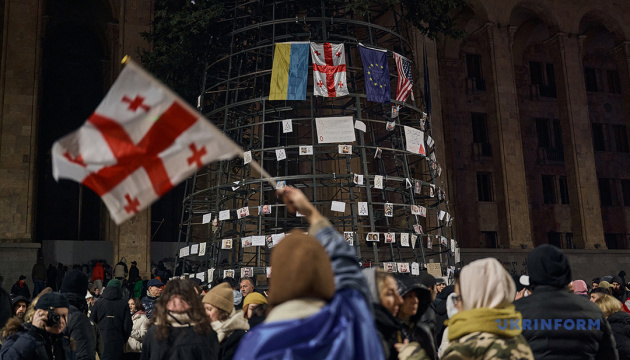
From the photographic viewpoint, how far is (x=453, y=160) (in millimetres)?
36562

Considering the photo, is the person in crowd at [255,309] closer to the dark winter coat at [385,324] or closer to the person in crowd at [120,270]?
the dark winter coat at [385,324]

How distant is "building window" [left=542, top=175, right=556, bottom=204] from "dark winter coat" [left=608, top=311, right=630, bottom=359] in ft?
110

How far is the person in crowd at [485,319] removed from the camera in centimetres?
346

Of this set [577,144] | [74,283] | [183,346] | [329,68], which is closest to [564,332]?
[183,346]

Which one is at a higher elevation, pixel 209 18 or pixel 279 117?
pixel 209 18

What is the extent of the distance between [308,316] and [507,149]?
31.4 m

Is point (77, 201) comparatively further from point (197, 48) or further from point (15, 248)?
point (197, 48)

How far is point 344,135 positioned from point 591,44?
1312 inches

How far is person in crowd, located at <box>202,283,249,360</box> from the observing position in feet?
19.0

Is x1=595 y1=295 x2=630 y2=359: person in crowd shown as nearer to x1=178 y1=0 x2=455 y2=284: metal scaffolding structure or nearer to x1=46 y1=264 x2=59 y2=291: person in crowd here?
x1=178 y1=0 x2=455 y2=284: metal scaffolding structure

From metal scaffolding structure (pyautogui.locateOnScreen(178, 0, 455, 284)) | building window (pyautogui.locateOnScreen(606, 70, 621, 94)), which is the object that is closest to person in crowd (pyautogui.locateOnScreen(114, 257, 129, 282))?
metal scaffolding structure (pyautogui.locateOnScreen(178, 0, 455, 284))

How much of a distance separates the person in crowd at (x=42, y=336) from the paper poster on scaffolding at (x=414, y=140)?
11.1 meters

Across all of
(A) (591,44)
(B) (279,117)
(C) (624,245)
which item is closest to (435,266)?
(B) (279,117)

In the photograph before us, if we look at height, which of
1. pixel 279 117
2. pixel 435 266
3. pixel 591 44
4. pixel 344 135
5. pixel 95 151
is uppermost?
pixel 591 44
